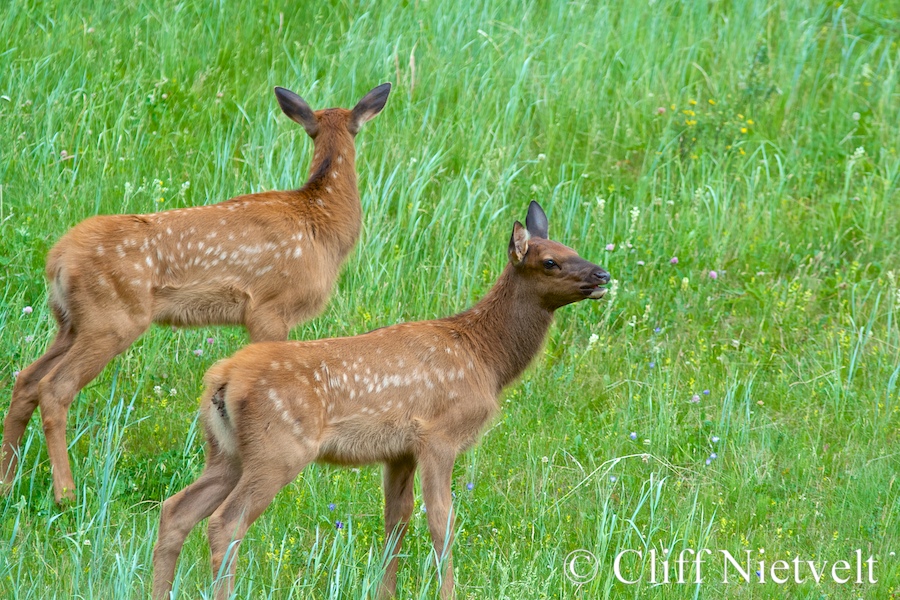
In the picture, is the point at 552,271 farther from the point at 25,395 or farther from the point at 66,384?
the point at 25,395

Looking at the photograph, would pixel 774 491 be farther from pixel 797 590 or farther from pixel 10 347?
pixel 10 347

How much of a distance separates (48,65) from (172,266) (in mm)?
3440

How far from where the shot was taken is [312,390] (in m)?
5.72

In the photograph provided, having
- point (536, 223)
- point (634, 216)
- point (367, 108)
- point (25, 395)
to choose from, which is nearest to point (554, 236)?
point (634, 216)

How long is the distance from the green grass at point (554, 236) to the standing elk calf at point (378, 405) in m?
0.27

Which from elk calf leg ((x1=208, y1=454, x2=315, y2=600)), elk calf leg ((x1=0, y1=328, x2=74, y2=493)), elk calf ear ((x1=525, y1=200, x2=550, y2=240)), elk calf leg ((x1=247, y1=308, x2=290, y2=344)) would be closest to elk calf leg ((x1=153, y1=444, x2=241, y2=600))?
elk calf leg ((x1=208, y1=454, x2=315, y2=600))

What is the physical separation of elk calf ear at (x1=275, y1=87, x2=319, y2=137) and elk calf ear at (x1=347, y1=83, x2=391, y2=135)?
0.23 m

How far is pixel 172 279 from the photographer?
6879mm

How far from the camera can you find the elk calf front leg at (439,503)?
229 inches

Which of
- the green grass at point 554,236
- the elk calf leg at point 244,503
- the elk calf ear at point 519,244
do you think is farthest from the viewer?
the elk calf ear at point 519,244

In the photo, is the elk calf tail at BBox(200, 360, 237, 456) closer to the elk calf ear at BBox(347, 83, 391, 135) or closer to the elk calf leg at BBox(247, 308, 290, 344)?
the elk calf leg at BBox(247, 308, 290, 344)

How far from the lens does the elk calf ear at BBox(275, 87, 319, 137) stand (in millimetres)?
7707

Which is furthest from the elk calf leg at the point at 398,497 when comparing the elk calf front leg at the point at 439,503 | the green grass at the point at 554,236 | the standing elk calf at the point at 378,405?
the elk calf front leg at the point at 439,503

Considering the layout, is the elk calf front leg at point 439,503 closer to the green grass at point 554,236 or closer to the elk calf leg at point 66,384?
the green grass at point 554,236
